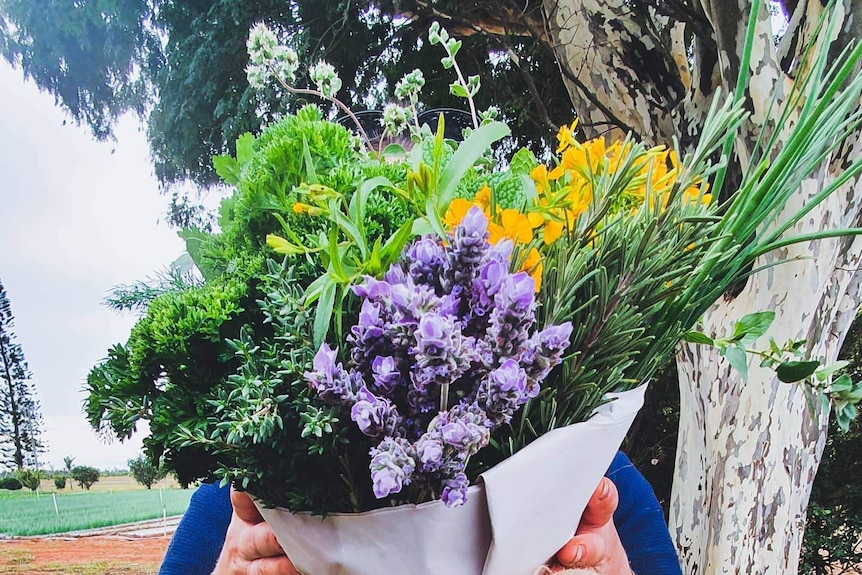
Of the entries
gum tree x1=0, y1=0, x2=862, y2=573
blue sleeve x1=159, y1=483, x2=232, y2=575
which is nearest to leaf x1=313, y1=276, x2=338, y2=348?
blue sleeve x1=159, y1=483, x2=232, y2=575

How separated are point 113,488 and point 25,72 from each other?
102 centimetres

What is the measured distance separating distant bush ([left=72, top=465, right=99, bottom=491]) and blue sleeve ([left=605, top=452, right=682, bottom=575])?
124 cm

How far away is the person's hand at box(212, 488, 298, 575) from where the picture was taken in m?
0.43

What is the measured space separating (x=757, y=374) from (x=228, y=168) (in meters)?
1.28

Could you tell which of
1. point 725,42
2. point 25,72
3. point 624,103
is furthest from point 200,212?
point 725,42

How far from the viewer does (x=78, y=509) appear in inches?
57.0

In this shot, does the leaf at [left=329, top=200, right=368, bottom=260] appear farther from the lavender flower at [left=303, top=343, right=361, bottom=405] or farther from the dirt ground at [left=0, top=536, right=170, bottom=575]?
the dirt ground at [left=0, top=536, right=170, bottom=575]

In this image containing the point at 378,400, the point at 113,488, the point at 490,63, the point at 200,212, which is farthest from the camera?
the point at 490,63

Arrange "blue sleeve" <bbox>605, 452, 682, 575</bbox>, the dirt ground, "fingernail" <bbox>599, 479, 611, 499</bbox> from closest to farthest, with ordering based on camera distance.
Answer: "fingernail" <bbox>599, 479, 611, 499</bbox>
"blue sleeve" <bbox>605, 452, 682, 575</bbox>
the dirt ground

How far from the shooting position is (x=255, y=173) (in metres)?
0.34

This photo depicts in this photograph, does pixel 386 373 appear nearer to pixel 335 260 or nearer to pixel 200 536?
pixel 335 260

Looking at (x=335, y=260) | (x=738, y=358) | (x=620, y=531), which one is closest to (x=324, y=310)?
(x=335, y=260)

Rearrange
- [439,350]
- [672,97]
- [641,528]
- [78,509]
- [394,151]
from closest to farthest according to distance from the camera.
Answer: [439,350] → [394,151] → [641,528] → [78,509] → [672,97]

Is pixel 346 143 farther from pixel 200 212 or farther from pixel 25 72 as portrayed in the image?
pixel 25 72
